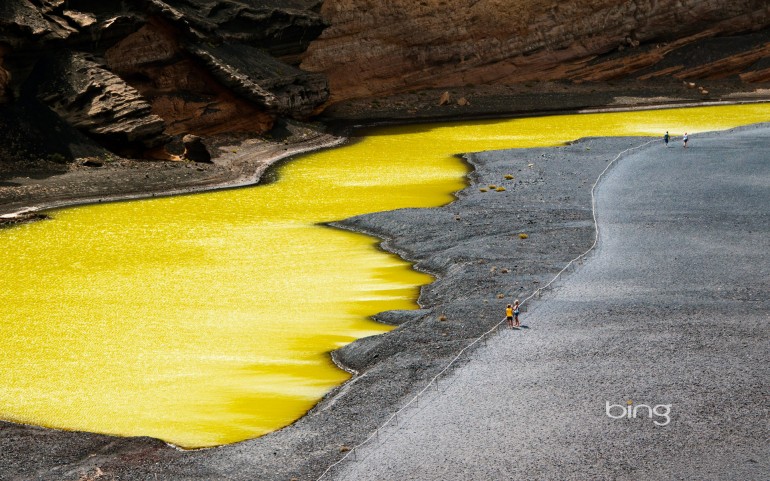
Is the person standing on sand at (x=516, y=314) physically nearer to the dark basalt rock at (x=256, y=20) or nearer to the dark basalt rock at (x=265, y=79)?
the dark basalt rock at (x=256, y=20)

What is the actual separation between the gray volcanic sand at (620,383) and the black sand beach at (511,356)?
5 centimetres

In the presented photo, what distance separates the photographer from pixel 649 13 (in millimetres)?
73938

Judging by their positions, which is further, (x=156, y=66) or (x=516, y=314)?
(x=156, y=66)

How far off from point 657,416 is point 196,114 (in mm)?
41232

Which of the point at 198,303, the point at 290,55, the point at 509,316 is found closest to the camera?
the point at 509,316

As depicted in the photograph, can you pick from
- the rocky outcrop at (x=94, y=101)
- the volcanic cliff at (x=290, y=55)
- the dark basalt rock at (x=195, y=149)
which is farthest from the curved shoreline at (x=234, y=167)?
the volcanic cliff at (x=290, y=55)

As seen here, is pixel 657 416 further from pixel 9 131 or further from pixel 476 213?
pixel 9 131

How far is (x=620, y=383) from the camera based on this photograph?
58.1 feet

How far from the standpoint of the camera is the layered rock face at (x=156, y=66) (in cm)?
4612

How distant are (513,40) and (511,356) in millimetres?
55761

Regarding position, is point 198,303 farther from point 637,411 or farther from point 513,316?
point 637,411

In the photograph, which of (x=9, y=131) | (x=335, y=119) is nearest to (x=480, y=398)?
(x=9, y=131)

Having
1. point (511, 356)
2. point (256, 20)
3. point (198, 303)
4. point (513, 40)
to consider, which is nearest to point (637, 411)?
point (511, 356)

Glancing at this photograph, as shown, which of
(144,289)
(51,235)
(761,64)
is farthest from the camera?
(761,64)
